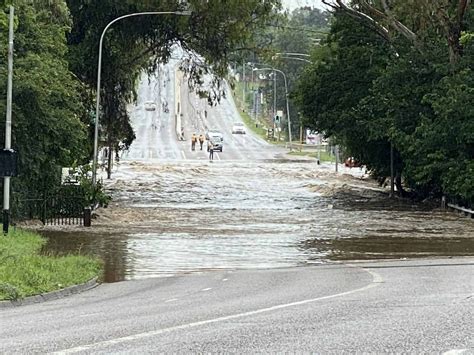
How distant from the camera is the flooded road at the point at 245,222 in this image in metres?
27.5

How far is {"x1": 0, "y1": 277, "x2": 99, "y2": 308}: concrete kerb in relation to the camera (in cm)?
1650

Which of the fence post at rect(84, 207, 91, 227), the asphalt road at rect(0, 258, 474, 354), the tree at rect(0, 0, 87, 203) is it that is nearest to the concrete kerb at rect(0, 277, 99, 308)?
the asphalt road at rect(0, 258, 474, 354)

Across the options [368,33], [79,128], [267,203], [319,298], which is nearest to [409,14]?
[368,33]

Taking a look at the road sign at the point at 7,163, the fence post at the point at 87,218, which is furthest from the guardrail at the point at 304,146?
the road sign at the point at 7,163

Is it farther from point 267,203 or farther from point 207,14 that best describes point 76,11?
point 267,203

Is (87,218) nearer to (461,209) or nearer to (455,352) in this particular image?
(461,209)

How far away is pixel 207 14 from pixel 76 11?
20.1 ft

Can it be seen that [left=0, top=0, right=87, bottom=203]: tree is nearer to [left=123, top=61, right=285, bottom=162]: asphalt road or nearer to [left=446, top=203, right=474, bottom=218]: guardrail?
[left=446, top=203, right=474, bottom=218]: guardrail

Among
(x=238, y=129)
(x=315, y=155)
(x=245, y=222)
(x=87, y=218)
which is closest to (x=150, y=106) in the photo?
(x=238, y=129)

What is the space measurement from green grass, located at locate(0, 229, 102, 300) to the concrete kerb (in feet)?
0.30

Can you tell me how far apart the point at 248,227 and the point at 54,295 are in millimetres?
20237

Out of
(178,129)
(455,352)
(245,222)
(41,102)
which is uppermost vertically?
(41,102)

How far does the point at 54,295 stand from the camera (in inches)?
706

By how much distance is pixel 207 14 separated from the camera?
46.8 meters
